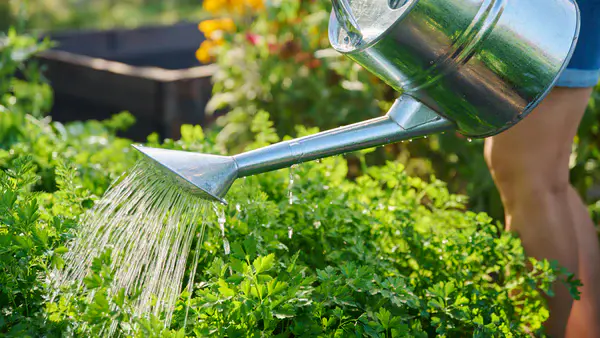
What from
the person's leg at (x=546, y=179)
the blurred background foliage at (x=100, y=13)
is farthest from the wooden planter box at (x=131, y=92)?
the blurred background foliage at (x=100, y=13)

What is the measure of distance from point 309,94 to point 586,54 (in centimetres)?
166

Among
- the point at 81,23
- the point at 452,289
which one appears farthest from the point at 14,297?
the point at 81,23

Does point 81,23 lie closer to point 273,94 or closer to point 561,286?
point 273,94

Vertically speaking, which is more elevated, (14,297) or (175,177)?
(175,177)

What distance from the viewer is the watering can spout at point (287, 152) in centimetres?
119

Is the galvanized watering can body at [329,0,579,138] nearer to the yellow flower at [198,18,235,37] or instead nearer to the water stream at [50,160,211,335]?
the water stream at [50,160,211,335]

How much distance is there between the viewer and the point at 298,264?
1.41 m

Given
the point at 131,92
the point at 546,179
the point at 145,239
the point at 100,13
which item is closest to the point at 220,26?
the point at 131,92

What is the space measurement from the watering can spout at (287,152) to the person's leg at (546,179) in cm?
39

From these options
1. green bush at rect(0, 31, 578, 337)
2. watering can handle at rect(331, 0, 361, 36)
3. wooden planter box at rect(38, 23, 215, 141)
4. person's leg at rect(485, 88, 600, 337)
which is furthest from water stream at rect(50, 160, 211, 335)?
wooden planter box at rect(38, 23, 215, 141)

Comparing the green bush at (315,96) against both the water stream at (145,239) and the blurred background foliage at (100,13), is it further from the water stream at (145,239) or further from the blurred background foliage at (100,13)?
the blurred background foliage at (100,13)

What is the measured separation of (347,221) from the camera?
1.46 metres

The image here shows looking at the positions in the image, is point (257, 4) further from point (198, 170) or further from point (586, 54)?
point (198, 170)

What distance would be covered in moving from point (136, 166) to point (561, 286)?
107 centimetres
